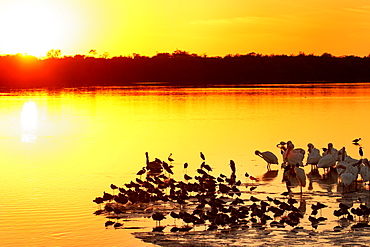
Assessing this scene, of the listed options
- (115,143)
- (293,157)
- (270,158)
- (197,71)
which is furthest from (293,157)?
(197,71)

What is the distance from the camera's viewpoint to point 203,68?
7894cm

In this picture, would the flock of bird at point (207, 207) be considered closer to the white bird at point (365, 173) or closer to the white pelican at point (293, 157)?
the white bird at point (365, 173)

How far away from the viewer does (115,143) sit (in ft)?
60.4

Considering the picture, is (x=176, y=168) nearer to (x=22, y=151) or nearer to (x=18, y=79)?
(x=22, y=151)

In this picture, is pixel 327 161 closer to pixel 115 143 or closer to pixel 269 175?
pixel 269 175

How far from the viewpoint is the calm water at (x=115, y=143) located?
31.8ft

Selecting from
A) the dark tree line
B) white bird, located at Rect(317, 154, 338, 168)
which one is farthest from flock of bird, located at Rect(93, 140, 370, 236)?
the dark tree line

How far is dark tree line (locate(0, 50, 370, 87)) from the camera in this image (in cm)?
7812

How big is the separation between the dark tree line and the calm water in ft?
139

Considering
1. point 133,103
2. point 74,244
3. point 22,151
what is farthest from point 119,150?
point 133,103

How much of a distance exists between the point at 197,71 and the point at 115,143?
60953 millimetres

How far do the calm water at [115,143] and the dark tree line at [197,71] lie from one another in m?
42.4

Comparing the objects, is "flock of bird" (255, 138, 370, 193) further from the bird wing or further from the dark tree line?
the dark tree line

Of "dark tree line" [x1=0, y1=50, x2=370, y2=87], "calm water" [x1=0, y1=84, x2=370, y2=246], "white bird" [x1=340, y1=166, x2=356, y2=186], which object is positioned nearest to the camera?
"calm water" [x1=0, y1=84, x2=370, y2=246]
